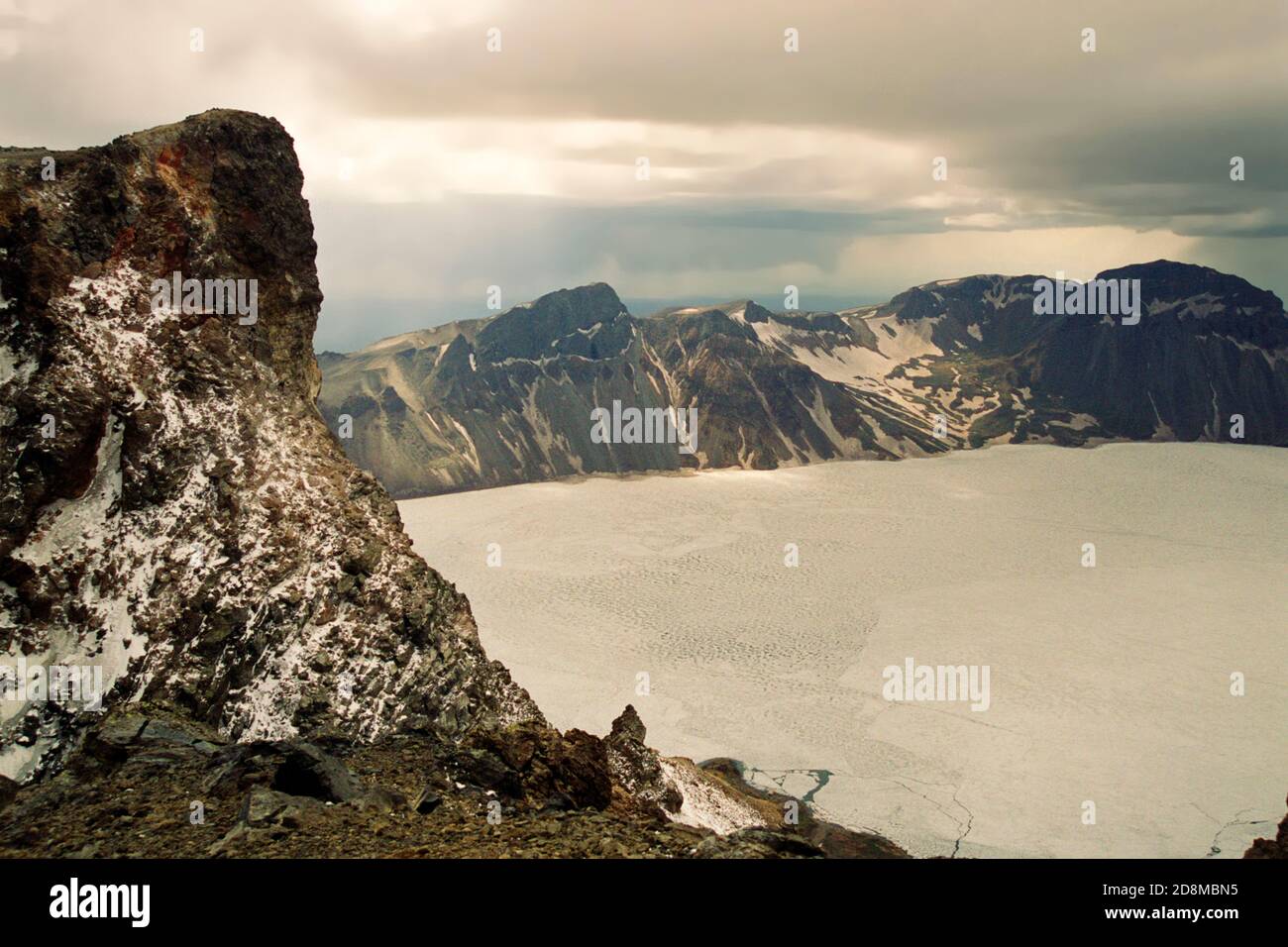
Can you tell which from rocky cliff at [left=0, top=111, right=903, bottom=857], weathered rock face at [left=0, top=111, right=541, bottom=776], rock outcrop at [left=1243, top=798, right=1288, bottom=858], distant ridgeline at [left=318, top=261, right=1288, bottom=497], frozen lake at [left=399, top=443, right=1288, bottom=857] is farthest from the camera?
distant ridgeline at [left=318, top=261, right=1288, bottom=497]

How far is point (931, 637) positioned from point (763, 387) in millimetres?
87419

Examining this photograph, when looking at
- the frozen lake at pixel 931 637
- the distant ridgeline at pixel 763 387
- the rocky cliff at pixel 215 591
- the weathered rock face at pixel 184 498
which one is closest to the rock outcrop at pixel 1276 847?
the rocky cliff at pixel 215 591

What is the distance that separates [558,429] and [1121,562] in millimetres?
75274

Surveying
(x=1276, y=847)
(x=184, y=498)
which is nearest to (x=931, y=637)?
(x=1276, y=847)

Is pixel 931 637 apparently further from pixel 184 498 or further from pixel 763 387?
pixel 763 387

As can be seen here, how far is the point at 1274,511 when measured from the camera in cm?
9912

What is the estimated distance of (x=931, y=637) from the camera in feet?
196


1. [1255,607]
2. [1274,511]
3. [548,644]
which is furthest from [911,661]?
[1274,511]

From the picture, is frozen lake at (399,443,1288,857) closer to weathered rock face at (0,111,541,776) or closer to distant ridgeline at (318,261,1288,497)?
distant ridgeline at (318,261,1288,497)

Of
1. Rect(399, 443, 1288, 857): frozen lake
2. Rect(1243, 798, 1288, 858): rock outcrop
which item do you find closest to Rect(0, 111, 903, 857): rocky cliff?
Rect(1243, 798, 1288, 858): rock outcrop

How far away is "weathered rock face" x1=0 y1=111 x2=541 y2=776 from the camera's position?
20.5 m

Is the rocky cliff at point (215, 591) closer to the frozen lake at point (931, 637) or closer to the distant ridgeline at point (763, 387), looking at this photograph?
the frozen lake at point (931, 637)

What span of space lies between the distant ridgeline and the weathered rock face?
87.2m

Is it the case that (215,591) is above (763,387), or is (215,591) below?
below
